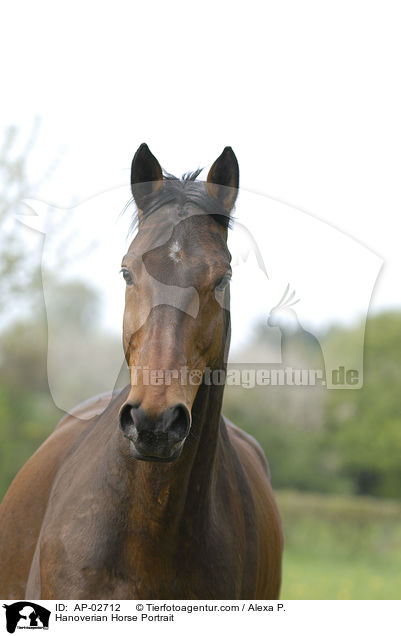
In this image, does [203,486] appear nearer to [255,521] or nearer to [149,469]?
[149,469]

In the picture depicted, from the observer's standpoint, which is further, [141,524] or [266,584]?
[266,584]

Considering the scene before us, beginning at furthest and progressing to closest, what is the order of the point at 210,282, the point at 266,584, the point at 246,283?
the point at 266,584 → the point at 246,283 → the point at 210,282

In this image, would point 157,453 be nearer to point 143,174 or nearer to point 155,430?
point 155,430

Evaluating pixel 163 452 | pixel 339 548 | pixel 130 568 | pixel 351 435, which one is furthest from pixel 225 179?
pixel 351 435

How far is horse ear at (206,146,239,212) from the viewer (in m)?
3.29

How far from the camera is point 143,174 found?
3.26m

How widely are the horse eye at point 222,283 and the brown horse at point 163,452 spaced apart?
0.02 m

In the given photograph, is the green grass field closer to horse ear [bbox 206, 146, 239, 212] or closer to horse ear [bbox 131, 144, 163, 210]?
horse ear [bbox 206, 146, 239, 212]

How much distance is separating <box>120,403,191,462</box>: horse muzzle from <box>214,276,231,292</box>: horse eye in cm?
65

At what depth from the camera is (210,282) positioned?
112 inches

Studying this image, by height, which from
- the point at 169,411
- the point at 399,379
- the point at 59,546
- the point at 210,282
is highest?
the point at 399,379

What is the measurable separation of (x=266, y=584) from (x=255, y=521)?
64 centimetres

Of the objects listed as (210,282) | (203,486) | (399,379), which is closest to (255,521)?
(203,486)

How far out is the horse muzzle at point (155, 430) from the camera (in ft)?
7.98
